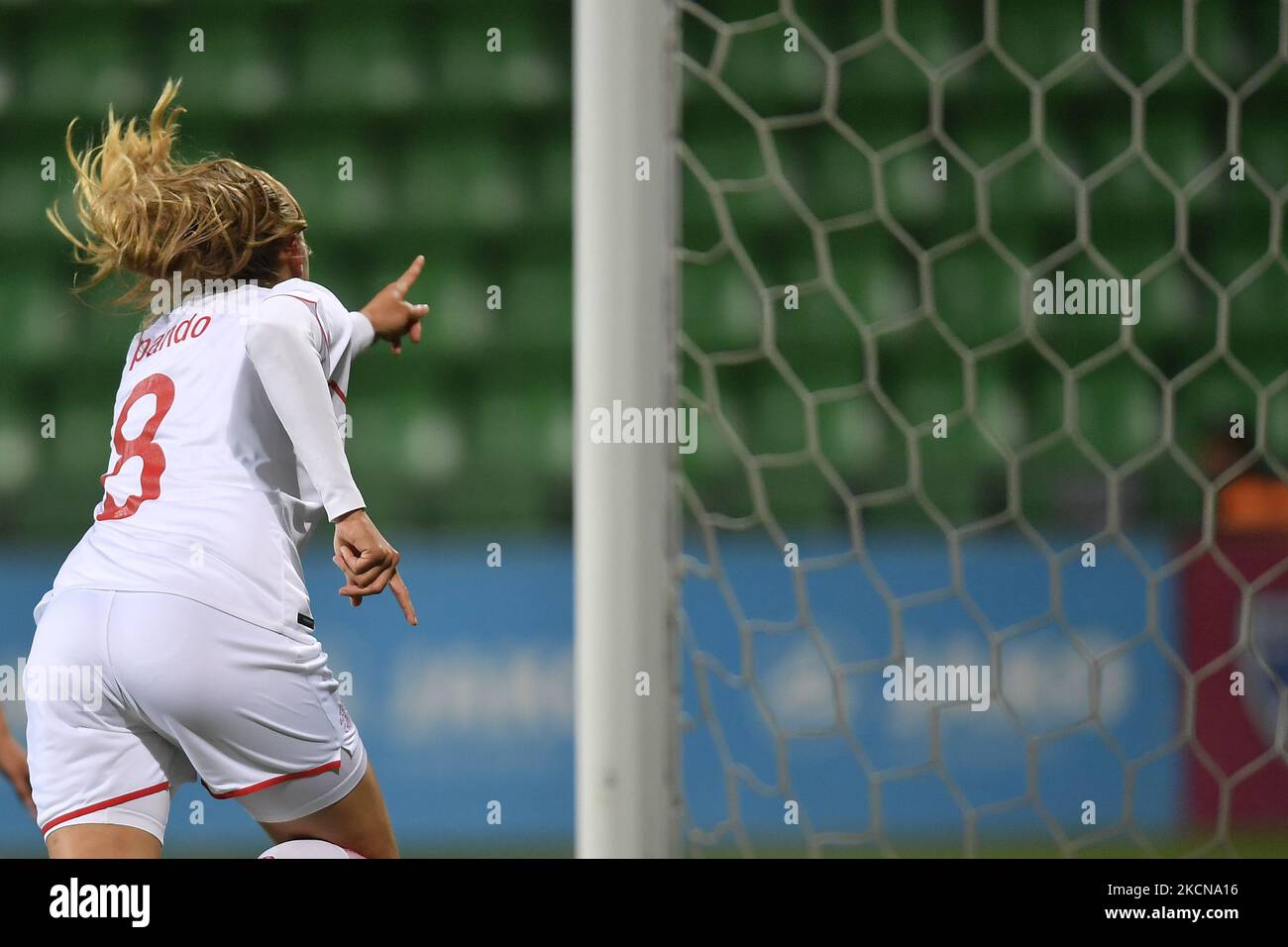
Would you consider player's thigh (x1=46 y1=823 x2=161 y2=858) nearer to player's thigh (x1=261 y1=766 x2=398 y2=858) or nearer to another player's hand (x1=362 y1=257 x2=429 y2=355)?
player's thigh (x1=261 y1=766 x2=398 y2=858)

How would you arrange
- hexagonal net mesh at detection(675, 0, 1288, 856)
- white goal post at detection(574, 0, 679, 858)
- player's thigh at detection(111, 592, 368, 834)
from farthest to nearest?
hexagonal net mesh at detection(675, 0, 1288, 856) < white goal post at detection(574, 0, 679, 858) < player's thigh at detection(111, 592, 368, 834)

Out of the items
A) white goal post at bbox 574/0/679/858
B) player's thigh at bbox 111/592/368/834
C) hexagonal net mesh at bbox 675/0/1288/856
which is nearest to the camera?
player's thigh at bbox 111/592/368/834

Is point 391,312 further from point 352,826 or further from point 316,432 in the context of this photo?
point 352,826

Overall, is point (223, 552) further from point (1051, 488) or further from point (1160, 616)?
point (1051, 488)

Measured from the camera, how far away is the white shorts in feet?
2.40

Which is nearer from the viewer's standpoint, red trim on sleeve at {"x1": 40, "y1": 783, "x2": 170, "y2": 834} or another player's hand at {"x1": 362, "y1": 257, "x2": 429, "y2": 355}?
red trim on sleeve at {"x1": 40, "y1": 783, "x2": 170, "y2": 834}

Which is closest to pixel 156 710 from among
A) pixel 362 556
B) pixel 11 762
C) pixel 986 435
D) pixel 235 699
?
pixel 235 699

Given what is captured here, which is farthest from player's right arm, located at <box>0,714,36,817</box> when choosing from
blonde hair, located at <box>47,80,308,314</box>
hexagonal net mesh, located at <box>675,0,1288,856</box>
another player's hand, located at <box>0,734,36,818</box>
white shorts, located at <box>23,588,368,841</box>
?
hexagonal net mesh, located at <box>675,0,1288,856</box>

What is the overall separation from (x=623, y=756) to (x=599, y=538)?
0.50 feet

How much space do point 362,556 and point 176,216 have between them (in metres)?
0.26

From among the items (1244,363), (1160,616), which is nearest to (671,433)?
(1160,616)

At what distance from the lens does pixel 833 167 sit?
7.53 feet

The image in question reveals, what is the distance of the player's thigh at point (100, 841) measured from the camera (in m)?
0.75

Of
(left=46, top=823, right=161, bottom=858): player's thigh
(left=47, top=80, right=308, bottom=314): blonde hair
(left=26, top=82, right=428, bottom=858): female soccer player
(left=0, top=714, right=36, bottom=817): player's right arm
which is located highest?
(left=47, top=80, right=308, bottom=314): blonde hair
